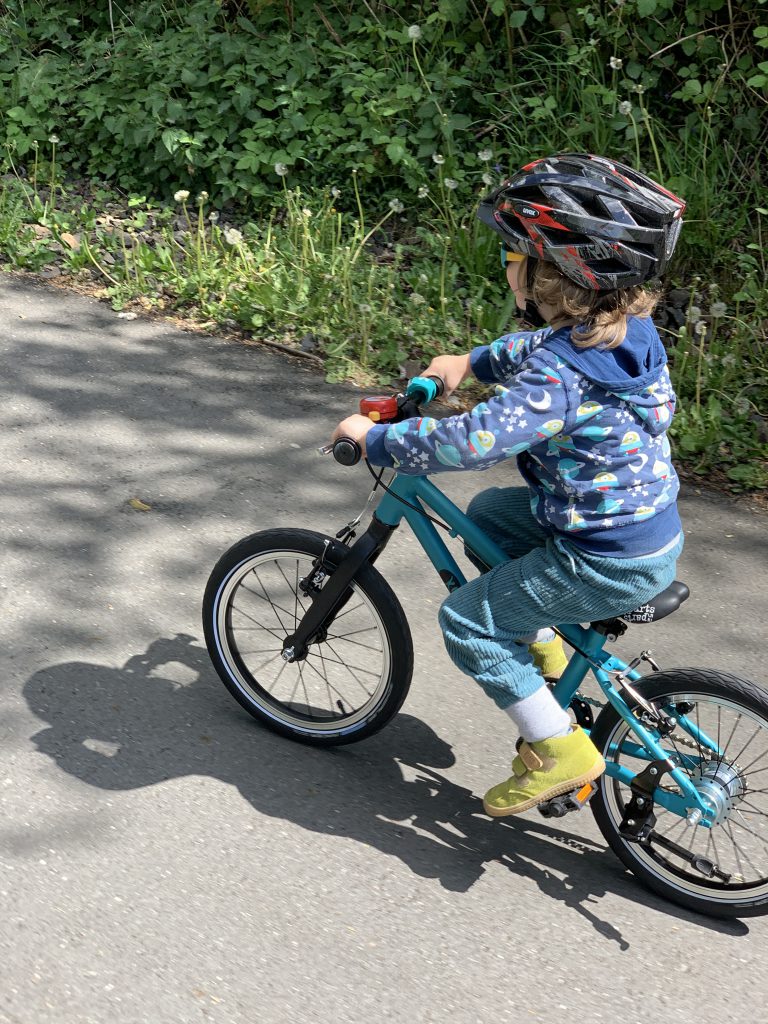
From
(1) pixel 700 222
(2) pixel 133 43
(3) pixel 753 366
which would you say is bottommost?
(3) pixel 753 366

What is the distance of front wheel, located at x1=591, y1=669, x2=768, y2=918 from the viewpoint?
9.13 feet

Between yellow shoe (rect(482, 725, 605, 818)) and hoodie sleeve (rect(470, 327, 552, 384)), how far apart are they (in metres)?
0.93

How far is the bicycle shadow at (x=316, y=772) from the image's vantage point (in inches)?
119

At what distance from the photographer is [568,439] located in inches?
103

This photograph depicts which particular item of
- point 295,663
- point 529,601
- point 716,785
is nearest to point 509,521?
point 529,601

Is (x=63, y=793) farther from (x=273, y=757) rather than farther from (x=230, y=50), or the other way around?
(x=230, y=50)

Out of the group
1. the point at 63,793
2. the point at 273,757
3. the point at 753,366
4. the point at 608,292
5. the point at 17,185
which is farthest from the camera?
the point at 17,185

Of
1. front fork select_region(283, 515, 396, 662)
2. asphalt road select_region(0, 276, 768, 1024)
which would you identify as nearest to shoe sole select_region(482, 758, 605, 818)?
asphalt road select_region(0, 276, 768, 1024)

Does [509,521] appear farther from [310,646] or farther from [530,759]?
[310,646]

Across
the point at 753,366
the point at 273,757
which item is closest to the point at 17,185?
the point at 753,366

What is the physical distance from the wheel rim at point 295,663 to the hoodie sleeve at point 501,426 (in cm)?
68

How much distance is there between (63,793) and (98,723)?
306mm

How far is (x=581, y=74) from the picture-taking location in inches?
258

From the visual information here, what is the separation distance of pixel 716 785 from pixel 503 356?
1.21 metres
